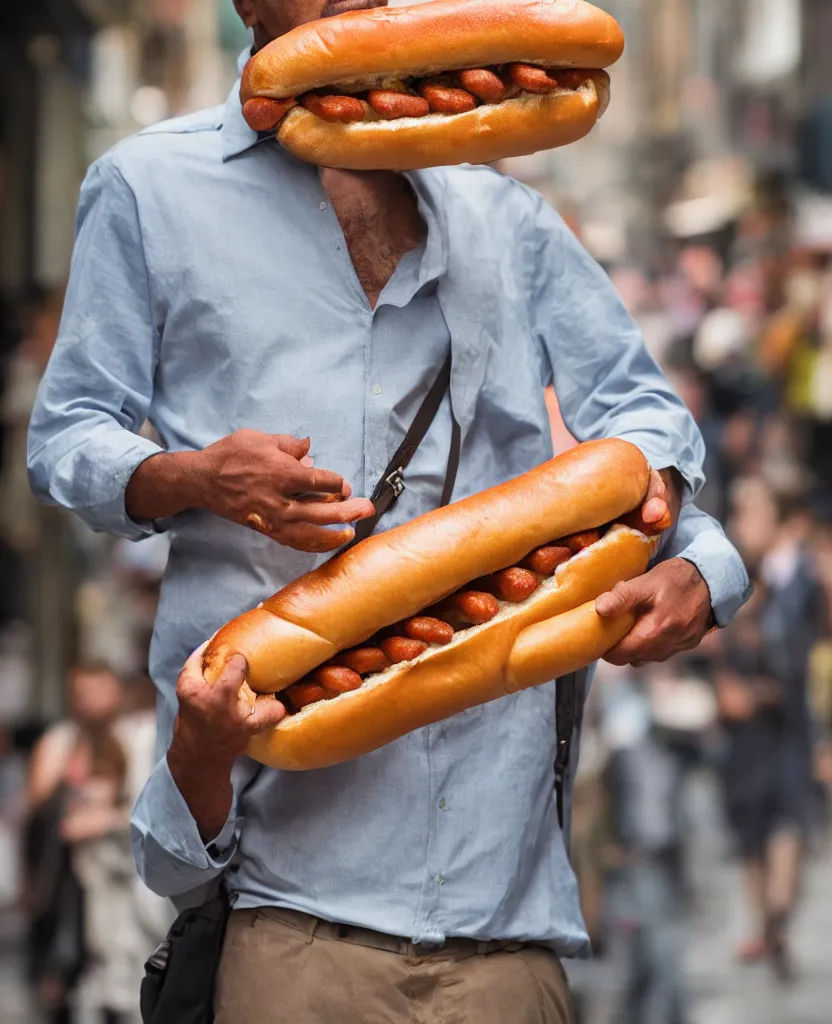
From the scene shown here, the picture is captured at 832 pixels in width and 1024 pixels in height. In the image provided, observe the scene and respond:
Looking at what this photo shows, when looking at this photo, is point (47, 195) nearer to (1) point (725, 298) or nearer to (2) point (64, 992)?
(1) point (725, 298)

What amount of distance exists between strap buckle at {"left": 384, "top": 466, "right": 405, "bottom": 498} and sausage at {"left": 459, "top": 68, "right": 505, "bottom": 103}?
1.83 ft

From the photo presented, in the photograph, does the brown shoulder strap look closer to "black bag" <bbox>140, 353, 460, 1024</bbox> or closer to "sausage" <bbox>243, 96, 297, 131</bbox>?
"black bag" <bbox>140, 353, 460, 1024</bbox>

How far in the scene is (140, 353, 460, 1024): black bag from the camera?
9.63ft

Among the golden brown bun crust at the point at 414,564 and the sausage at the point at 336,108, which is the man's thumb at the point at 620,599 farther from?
the sausage at the point at 336,108

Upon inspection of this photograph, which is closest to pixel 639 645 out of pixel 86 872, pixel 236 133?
pixel 236 133

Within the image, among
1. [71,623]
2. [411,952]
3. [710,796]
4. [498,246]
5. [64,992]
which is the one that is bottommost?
[710,796]

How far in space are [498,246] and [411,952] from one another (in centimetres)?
112

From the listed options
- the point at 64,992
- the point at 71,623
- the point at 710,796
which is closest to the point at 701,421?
the point at 710,796

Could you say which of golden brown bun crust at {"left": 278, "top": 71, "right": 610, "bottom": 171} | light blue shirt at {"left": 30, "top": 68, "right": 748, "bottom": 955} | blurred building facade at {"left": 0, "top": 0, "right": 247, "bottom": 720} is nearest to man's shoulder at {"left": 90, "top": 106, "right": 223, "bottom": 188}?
light blue shirt at {"left": 30, "top": 68, "right": 748, "bottom": 955}

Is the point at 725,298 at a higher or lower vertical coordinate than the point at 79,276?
lower

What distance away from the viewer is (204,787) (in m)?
2.76

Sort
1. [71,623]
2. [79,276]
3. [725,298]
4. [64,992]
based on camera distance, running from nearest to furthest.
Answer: [79,276] → [64,992] → [71,623] → [725,298]

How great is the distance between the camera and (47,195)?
13891 millimetres

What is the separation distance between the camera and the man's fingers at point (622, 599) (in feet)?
8.95
